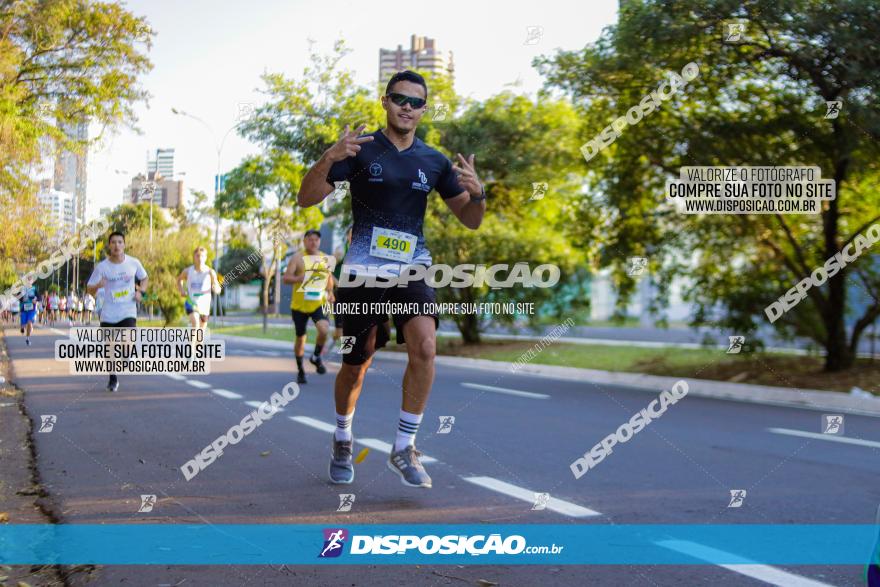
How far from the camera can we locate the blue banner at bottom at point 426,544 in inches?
139

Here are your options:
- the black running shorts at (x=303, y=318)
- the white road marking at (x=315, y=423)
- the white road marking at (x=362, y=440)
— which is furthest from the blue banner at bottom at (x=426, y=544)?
the black running shorts at (x=303, y=318)

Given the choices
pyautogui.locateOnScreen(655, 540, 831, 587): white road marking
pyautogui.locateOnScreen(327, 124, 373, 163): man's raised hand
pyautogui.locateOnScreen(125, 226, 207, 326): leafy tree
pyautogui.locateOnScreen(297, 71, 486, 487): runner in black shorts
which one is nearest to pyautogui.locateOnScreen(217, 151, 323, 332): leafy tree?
pyautogui.locateOnScreen(125, 226, 207, 326): leafy tree

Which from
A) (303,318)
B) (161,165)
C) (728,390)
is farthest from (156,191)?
(728,390)

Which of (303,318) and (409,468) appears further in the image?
(303,318)

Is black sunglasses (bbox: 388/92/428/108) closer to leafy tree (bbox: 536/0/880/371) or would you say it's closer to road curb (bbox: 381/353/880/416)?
road curb (bbox: 381/353/880/416)

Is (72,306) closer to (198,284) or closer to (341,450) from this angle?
(198,284)

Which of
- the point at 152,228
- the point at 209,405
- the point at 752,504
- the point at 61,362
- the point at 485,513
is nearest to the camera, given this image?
the point at 485,513

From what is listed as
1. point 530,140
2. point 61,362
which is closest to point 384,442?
point 61,362

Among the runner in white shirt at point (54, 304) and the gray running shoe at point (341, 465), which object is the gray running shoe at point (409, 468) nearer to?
the gray running shoe at point (341, 465)

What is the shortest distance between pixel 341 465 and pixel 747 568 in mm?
2389

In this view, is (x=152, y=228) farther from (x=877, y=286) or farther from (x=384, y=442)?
(x=877, y=286)

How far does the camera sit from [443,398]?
1030 centimetres

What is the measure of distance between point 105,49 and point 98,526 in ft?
37.0

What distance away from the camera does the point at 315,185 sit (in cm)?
442
